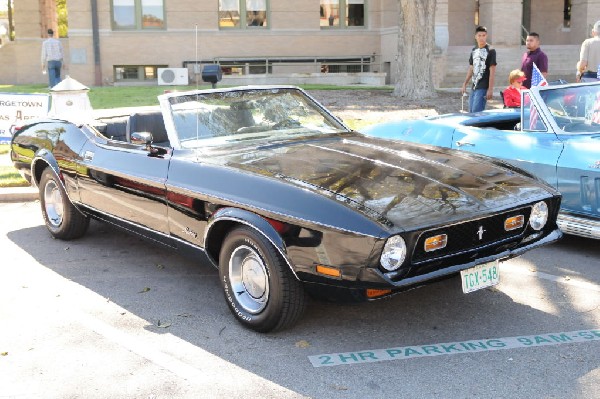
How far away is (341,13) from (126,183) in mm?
20497

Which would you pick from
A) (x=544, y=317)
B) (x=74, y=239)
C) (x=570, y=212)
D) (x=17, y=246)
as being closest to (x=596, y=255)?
(x=570, y=212)

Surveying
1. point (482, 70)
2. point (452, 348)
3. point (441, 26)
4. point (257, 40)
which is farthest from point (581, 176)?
point (257, 40)

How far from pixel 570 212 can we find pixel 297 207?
9.65 ft

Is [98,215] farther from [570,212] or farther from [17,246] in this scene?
[570,212]

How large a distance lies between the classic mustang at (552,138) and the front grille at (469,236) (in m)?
1.69

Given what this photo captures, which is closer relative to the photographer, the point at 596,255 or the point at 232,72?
the point at 596,255

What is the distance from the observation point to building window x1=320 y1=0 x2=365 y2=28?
24656mm

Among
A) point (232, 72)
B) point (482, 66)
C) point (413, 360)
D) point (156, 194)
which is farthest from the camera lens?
point (232, 72)

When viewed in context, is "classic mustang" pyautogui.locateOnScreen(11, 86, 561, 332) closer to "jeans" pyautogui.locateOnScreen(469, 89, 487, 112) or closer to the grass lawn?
"jeans" pyautogui.locateOnScreen(469, 89, 487, 112)

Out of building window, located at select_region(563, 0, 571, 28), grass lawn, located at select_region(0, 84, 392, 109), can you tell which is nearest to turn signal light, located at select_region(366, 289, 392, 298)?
grass lawn, located at select_region(0, 84, 392, 109)

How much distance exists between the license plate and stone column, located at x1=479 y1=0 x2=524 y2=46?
19234mm

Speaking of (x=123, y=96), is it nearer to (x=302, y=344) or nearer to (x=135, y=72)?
(x=135, y=72)

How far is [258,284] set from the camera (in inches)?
173

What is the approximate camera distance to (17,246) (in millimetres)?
6609
